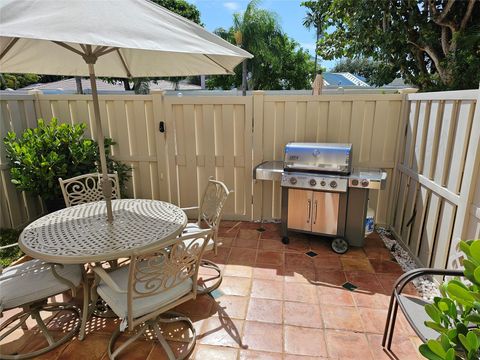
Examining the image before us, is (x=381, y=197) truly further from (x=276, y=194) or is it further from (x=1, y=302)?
(x=1, y=302)

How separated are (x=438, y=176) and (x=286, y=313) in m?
1.78

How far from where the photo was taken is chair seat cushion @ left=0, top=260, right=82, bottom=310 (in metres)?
1.83

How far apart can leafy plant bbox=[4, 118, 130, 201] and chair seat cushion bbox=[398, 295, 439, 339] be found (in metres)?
3.53

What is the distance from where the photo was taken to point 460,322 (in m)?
1.15

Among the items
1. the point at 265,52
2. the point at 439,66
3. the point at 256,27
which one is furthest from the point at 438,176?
the point at 256,27

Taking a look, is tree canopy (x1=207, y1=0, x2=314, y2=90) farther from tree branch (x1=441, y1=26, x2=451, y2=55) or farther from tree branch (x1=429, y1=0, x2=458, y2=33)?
tree branch (x1=441, y1=26, x2=451, y2=55)

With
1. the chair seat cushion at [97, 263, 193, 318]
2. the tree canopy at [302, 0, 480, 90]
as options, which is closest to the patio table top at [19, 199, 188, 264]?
the chair seat cushion at [97, 263, 193, 318]

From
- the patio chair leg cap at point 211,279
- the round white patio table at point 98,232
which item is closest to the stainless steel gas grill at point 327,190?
the patio chair leg cap at point 211,279

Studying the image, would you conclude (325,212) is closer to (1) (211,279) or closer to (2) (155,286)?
(1) (211,279)

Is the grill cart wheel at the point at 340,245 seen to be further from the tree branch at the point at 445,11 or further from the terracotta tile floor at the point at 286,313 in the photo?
the tree branch at the point at 445,11

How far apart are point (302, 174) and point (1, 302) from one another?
8.65 feet

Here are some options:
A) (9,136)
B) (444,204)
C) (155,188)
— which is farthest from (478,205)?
(9,136)

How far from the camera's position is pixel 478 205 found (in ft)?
6.83

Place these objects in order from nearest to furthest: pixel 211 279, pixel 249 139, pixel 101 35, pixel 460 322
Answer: pixel 460 322, pixel 101 35, pixel 211 279, pixel 249 139
